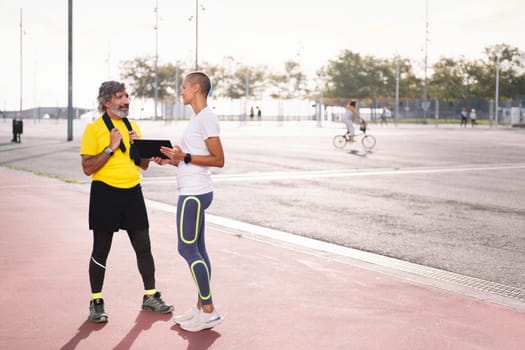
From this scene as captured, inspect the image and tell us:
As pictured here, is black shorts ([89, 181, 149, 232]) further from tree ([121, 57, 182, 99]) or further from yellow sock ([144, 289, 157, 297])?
tree ([121, 57, 182, 99])

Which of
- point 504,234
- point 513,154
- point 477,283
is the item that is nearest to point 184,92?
point 477,283

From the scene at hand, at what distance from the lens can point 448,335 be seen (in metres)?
4.68

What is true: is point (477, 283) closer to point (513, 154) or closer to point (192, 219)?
point (192, 219)

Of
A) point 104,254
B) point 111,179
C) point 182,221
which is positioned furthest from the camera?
point 104,254

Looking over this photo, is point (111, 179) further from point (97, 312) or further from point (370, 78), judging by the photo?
point (370, 78)

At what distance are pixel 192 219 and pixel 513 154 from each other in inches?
832

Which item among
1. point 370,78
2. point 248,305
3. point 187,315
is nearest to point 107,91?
point 187,315

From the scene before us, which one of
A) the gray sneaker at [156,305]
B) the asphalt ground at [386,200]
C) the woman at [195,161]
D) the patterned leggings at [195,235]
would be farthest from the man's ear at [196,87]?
the asphalt ground at [386,200]

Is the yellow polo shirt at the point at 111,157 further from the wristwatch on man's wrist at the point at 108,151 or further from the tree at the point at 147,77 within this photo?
the tree at the point at 147,77

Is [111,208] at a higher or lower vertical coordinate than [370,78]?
lower

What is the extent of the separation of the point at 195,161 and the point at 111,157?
715 mm

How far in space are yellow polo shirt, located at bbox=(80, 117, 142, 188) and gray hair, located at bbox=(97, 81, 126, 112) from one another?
106mm

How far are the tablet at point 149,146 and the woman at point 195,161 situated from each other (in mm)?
49

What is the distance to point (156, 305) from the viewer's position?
506 cm
